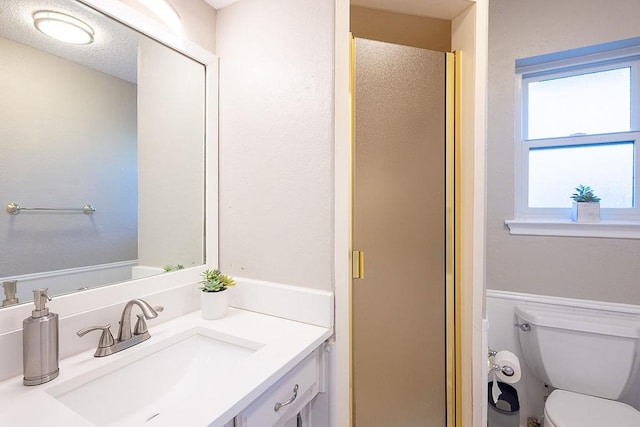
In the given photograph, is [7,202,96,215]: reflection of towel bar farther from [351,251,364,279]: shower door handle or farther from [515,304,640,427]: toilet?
[515,304,640,427]: toilet

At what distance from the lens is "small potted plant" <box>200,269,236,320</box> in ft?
3.48

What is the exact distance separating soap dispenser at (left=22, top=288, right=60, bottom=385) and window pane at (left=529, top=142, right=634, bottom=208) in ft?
7.13

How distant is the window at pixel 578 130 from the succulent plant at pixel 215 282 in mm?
1656

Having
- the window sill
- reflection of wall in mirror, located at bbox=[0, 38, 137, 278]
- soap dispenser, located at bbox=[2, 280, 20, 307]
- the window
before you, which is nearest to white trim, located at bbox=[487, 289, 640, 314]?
the window sill

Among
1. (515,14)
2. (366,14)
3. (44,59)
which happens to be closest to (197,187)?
(44,59)

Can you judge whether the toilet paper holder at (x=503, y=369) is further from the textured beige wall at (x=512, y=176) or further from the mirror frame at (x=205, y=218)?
the mirror frame at (x=205, y=218)

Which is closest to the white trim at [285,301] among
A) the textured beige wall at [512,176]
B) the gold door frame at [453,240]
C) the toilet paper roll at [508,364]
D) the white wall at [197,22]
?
the gold door frame at [453,240]

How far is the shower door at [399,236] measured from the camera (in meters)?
1.11

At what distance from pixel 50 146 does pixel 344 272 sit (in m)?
0.98

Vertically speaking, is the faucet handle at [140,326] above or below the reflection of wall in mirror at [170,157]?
below

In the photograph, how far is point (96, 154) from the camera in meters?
0.94

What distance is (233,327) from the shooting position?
3.28 feet

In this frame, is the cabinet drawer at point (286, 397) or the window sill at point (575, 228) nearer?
the cabinet drawer at point (286, 397)

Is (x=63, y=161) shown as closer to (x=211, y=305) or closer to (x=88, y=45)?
(x=88, y=45)
